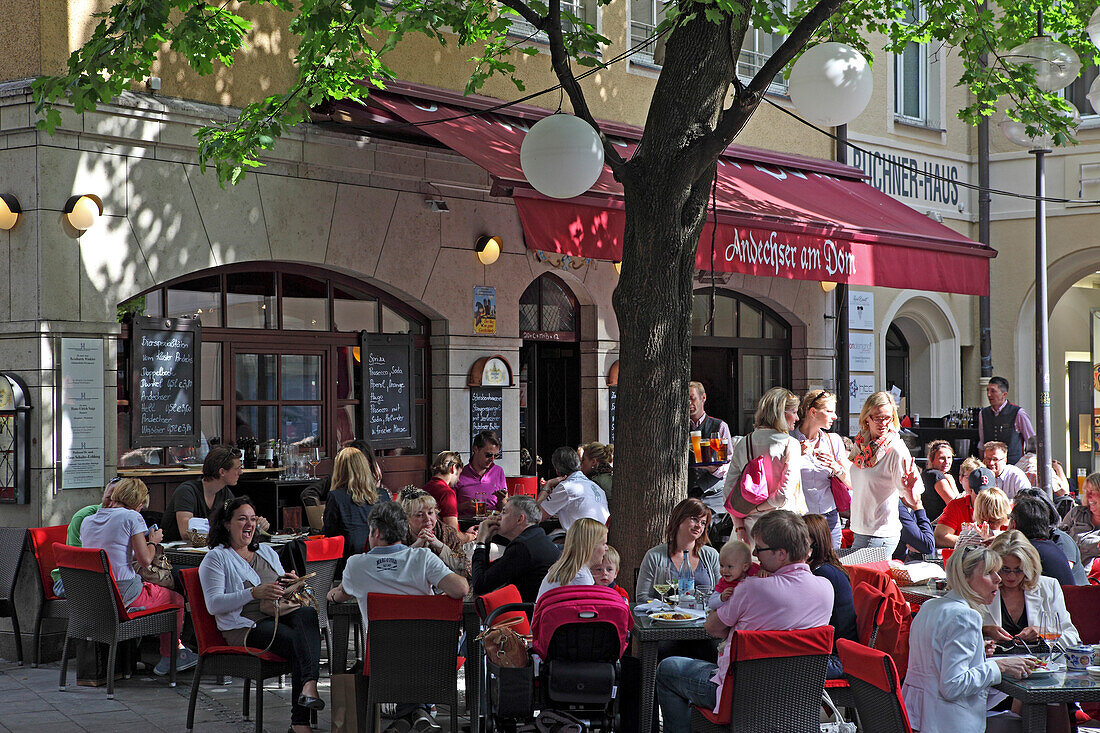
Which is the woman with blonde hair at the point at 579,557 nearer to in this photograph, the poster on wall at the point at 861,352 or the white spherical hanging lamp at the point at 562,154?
the white spherical hanging lamp at the point at 562,154

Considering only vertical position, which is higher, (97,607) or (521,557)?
(521,557)

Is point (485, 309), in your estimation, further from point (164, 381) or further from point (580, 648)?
point (580, 648)

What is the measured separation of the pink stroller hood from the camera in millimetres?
5266

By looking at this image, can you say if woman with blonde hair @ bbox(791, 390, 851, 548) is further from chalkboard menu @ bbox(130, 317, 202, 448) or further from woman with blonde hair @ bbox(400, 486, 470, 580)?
chalkboard menu @ bbox(130, 317, 202, 448)

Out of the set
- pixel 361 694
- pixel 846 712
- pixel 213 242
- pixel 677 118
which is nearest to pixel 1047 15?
pixel 677 118

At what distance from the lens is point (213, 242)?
9.41m

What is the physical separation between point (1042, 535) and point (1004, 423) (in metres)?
6.90

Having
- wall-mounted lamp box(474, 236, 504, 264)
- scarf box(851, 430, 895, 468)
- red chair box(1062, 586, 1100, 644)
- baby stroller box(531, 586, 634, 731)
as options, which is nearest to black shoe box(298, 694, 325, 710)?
baby stroller box(531, 586, 634, 731)

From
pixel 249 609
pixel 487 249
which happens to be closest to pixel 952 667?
pixel 249 609

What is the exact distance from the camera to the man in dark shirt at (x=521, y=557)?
6.41 metres

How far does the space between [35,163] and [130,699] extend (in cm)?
384

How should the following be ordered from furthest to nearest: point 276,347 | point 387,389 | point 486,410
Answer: point 486,410 → point 387,389 → point 276,347

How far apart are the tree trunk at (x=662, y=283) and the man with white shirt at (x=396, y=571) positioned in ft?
4.06

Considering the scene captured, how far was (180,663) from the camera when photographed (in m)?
7.88
